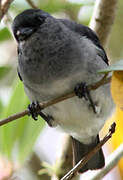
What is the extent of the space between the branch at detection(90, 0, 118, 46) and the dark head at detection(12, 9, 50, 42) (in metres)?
0.28

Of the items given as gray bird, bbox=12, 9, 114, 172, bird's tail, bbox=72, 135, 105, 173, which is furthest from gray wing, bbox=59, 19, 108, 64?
bird's tail, bbox=72, 135, 105, 173

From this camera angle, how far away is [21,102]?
2035mm

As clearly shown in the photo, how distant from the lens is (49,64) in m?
1.78

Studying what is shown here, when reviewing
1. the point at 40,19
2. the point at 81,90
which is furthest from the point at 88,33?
the point at 81,90

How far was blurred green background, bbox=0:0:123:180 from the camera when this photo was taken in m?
1.91

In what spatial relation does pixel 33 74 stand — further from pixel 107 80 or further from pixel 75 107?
pixel 107 80

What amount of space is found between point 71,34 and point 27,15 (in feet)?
0.71

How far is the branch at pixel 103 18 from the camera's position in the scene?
6.31 ft

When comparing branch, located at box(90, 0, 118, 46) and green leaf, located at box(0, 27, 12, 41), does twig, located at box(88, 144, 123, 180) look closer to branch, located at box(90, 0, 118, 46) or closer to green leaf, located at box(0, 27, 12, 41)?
branch, located at box(90, 0, 118, 46)

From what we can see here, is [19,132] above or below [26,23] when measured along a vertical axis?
below

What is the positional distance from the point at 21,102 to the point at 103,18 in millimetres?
553

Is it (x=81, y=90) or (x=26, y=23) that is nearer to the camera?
(x=81, y=90)

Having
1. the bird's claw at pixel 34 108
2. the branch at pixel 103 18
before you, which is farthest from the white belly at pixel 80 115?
the branch at pixel 103 18

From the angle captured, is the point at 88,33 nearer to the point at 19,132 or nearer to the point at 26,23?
the point at 26,23
